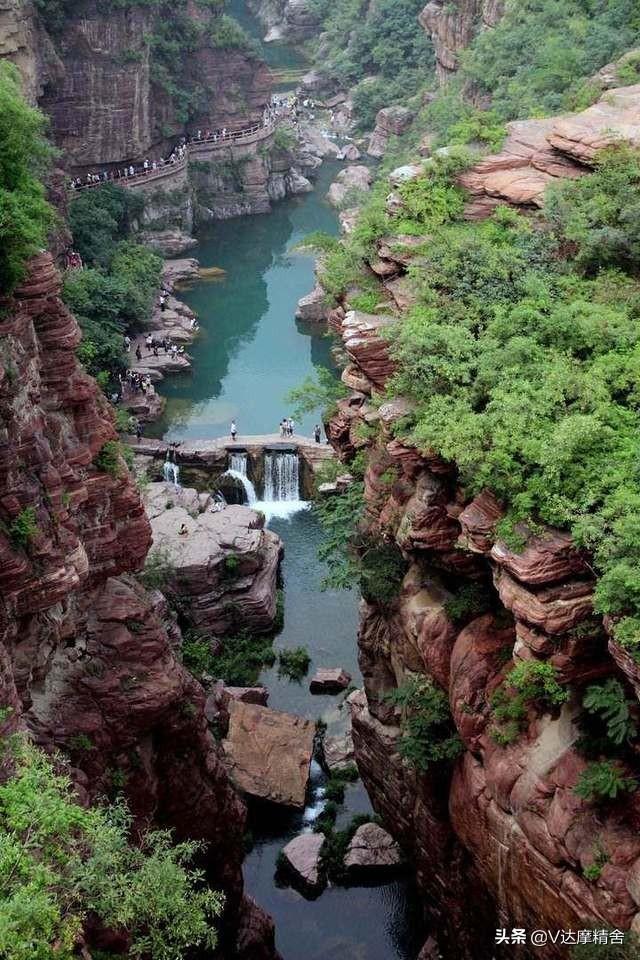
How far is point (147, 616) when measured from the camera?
1984 centimetres

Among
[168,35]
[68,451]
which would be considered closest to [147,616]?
[68,451]

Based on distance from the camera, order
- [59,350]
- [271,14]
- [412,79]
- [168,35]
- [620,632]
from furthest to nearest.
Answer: [271,14] < [412,79] < [168,35] < [59,350] < [620,632]

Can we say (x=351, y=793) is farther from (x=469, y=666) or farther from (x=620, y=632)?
Result: (x=620, y=632)

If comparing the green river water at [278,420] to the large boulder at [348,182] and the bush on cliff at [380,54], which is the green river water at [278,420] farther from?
the bush on cliff at [380,54]

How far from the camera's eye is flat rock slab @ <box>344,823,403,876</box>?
23.7 m

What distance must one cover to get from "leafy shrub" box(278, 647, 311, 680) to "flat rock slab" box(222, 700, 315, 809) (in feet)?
10.9

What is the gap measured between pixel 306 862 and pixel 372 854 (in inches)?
67.7

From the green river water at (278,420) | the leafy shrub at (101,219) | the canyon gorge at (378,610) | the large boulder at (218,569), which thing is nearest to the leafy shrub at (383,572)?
the canyon gorge at (378,610)

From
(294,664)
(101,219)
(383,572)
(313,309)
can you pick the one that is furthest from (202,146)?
(383,572)

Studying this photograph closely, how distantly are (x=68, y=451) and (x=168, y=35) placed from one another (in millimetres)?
51126

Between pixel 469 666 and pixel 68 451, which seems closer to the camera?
pixel 469 666

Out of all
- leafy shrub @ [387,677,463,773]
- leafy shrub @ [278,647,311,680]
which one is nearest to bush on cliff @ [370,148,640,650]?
leafy shrub @ [387,677,463,773]

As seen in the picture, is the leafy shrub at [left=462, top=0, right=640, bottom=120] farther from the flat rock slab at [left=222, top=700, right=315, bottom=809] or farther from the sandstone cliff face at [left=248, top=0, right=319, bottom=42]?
the sandstone cliff face at [left=248, top=0, right=319, bottom=42]

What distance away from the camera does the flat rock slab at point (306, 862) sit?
77.9 feet
